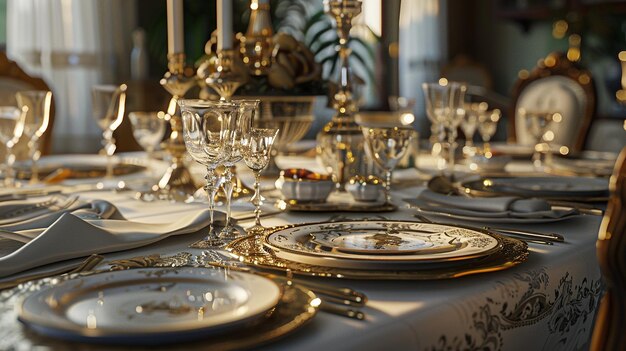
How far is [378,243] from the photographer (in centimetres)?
89

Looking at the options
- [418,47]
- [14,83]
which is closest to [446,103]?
[14,83]

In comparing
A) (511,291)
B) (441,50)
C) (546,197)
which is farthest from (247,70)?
(441,50)

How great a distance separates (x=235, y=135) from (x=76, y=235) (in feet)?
0.67

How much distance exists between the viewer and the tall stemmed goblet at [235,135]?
2.98ft

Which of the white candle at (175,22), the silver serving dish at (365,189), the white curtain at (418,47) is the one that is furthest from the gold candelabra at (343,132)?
the white curtain at (418,47)

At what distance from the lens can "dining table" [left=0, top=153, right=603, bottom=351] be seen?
2.00 feet

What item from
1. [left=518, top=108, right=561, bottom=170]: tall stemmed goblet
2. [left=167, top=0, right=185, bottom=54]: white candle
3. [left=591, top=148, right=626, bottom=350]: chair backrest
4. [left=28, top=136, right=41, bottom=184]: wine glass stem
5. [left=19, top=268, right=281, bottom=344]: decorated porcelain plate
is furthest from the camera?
[left=518, top=108, right=561, bottom=170]: tall stemmed goblet

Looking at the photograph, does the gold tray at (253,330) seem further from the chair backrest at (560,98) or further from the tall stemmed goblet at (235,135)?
the chair backrest at (560,98)

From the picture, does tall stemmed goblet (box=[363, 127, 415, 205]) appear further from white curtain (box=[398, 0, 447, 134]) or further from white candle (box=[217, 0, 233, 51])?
white curtain (box=[398, 0, 447, 134])

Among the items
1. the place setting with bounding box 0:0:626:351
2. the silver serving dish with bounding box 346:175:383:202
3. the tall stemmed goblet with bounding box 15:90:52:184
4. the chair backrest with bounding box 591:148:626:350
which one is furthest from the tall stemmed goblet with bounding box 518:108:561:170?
the chair backrest with bounding box 591:148:626:350

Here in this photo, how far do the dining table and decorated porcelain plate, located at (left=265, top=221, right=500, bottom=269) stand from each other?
0.08ft

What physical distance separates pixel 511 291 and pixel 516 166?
1.21 meters

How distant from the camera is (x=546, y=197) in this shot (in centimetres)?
132

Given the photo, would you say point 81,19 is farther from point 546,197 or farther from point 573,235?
point 573,235
